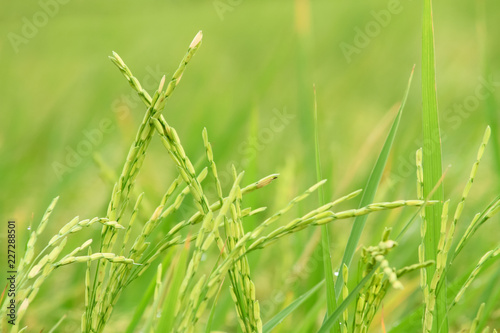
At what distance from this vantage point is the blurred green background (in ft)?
4.87

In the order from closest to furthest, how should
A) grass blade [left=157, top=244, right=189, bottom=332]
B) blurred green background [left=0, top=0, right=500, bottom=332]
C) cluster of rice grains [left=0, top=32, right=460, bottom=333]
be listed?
cluster of rice grains [left=0, top=32, right=460, bottom=333]
grass blade [left=157, top=244, right=189, bottom=332]
blurred green background [left=0, top=0, right=500, bottom=332]

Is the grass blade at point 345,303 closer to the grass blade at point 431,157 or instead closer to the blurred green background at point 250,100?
the grass blade at point 431,157

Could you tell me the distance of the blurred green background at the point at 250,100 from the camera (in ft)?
4.87

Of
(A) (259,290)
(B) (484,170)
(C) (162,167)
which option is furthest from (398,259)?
(C) (162,167)

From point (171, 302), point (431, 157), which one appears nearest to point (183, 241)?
point (171, 302)

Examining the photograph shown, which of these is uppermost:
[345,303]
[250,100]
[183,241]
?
[250,100]

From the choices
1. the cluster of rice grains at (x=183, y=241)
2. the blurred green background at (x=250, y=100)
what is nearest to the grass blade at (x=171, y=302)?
the cluster of rice grains at (x=183, y=241)

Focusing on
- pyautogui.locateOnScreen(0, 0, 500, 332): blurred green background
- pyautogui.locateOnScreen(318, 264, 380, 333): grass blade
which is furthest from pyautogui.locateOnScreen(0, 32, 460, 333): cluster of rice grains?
pyautogui.locateOnScreen(0, 0, 500, 332): blurred green background

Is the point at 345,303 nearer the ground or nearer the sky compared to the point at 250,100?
nearer the ground

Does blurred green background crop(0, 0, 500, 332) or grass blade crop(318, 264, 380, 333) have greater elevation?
blurred green background crop(0, 0, 500, 332)

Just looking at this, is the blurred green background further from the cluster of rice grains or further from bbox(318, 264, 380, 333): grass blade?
bbox(318, 264, 380, 333): grass blade

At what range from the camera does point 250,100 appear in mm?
1710

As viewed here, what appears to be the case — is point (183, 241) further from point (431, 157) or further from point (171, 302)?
point (431, 157)

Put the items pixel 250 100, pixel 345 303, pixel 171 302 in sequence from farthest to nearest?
pixel 250 100, pixel 171 302, pixel 345 303
